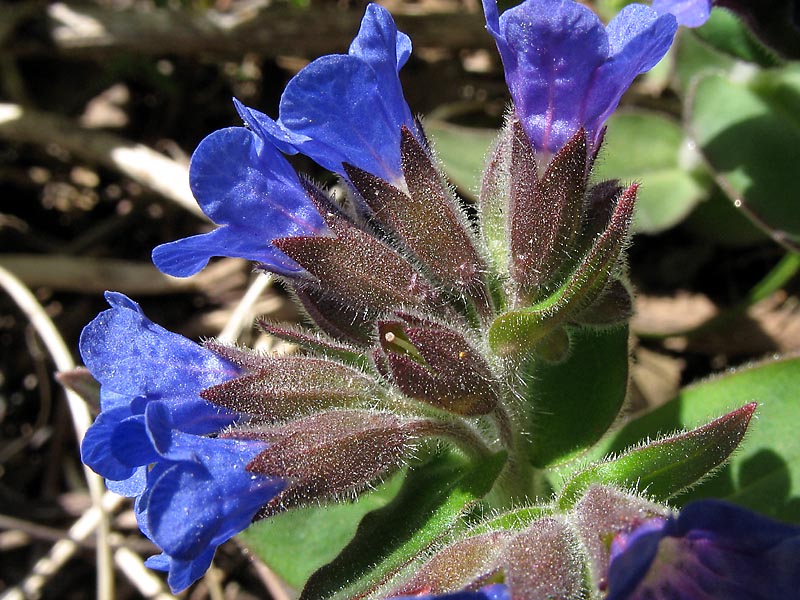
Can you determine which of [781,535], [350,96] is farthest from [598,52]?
[781,535]

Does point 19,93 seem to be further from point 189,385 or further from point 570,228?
point 570,228

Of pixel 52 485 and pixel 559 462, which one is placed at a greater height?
pixel 559 462

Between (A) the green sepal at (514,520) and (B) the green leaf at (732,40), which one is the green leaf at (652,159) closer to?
(B) the green leaf at (732,40)

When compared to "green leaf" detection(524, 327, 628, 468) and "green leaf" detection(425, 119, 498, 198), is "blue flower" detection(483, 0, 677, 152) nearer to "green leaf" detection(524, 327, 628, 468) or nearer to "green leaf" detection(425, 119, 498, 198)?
"green leaf" detection(524, 327, 628, 468)

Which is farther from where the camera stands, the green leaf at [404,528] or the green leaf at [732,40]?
the green leaf at [732,40]

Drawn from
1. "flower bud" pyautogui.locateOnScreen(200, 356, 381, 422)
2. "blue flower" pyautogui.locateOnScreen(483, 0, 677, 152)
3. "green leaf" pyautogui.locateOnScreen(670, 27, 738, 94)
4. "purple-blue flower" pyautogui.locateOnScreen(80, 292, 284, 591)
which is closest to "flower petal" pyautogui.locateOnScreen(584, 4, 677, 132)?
"blue flower" pyautogui.locateOnScreen(483, 0, 677, 152)

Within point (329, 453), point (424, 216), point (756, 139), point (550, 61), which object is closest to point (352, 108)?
point (424, 216)

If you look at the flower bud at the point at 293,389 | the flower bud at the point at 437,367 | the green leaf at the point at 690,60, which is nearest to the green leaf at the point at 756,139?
the green leaf at the point at 690,60
